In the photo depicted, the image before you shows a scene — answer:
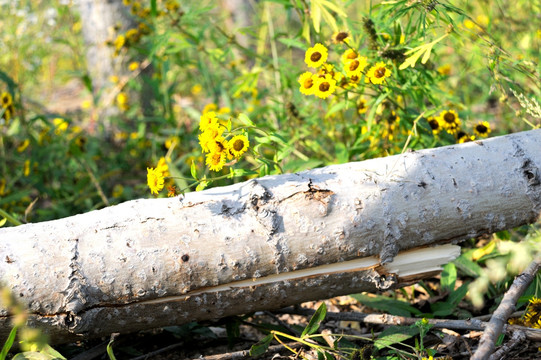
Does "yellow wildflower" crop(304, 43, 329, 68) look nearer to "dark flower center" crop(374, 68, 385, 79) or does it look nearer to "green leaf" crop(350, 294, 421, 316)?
"dark flower center" crop(374, 68, 385, 79)

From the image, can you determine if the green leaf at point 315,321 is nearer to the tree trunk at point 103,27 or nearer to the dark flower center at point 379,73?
the dark flower center at point 379,73

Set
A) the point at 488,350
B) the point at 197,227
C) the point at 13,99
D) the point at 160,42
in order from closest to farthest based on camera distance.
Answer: the point at 488,350, the point at 197,227, the point at 160,42, the point at 13,99

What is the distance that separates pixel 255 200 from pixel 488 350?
73 cm

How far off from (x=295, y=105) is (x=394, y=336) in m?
1.28

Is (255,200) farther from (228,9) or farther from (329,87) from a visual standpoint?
(228,9)

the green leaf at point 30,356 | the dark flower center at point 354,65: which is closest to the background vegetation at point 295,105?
the dark flower center at point 354,65

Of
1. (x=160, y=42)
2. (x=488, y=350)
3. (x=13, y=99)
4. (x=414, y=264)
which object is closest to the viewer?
(x=488, y=350)

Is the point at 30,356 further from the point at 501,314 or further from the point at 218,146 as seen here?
the point at 501,314

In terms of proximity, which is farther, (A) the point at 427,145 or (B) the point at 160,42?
(B) the point at 160,42

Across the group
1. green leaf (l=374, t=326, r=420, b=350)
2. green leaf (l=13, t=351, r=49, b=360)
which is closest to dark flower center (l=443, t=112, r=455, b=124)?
green leaf (l=374, t=326, r=420, b=350)

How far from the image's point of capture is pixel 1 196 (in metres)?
2.88

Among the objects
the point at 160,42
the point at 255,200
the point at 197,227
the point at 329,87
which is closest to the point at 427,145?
the point at 329,87

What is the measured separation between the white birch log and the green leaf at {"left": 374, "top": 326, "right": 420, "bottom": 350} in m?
0.14

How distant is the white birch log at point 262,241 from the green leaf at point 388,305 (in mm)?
211
